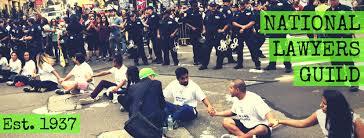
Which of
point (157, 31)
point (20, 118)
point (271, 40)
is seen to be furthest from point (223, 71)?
point (20, 118)

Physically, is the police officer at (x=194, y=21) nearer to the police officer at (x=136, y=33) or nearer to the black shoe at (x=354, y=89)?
the police officer at (x=136, y=33)

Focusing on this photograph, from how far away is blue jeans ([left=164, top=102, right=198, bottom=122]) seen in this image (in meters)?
7.53

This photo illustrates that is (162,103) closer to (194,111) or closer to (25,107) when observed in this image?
(194,111)

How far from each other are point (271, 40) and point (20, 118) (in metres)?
6.24

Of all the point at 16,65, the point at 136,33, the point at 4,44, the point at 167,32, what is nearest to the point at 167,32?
the point at 167,32

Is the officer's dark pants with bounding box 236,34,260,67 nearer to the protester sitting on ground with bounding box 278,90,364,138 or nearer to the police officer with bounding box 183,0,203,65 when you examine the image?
the police officer with bounding box 183,0,203,65

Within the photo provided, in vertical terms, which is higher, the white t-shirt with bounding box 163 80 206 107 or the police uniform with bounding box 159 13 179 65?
the police uniform with bounding box 159 13 179 65

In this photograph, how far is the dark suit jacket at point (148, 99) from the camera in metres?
6.04

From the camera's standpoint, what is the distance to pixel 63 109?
31.2ft

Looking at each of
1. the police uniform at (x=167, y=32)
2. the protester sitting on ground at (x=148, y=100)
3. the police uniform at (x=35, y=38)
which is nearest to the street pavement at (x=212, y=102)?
the police uniform at (x=167, y=32)

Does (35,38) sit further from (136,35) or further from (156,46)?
(156,46)

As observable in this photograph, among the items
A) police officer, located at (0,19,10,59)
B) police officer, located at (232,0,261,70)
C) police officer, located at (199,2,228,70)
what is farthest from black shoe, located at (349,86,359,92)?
police officer, located at (0,19,10,59)

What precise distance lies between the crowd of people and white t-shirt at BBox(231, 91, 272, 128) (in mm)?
13

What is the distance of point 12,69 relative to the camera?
13695 mm
